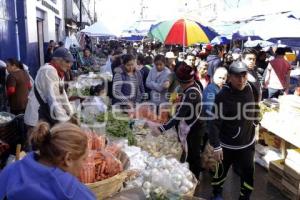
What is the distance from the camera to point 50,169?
1798 mm

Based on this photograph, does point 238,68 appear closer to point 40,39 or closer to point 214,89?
point 214,89

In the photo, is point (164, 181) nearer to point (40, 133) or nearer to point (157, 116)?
point (40, 133)

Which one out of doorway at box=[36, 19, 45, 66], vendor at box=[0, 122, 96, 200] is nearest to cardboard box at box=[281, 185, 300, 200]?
vendor at box=[0, 122, 96, 200]

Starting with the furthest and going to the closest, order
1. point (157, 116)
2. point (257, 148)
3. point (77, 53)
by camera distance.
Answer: point (77, 53) < point (257, 148) < point (157, 116)

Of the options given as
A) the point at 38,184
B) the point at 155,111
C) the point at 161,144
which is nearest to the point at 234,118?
the point at 161,144

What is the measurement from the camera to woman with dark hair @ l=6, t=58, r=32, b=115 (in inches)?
251

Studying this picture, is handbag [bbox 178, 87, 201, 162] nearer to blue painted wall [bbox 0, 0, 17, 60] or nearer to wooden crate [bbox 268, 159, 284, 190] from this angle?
wooden crate [bbox 268, 159, 284, 190]

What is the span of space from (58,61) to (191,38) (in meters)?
4.08

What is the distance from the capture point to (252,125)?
4.34m

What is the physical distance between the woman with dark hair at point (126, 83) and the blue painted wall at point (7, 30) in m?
4.08

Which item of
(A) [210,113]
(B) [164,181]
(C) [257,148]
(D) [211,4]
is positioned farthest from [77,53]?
(D) [211,4]

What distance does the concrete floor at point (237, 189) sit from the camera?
16.6 feet

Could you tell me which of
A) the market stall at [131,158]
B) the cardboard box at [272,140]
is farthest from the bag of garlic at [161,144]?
the cardboard box at [272,140]

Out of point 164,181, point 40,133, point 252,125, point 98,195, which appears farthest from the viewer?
point 252,125
